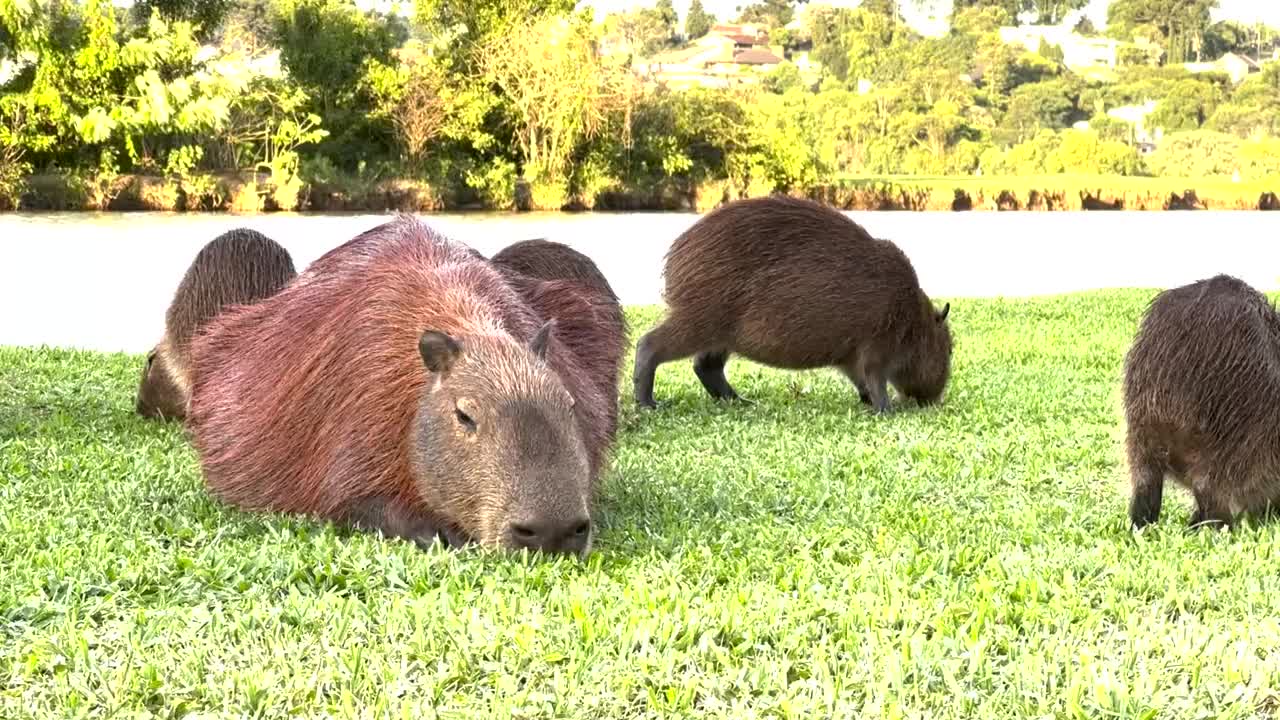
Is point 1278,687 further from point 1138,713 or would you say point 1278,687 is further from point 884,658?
point 884,658

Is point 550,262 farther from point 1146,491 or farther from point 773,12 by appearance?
point 773,12

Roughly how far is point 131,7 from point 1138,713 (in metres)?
33.1

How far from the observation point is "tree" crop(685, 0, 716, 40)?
343 ft

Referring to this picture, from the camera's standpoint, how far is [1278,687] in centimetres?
286

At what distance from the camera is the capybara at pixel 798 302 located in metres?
7.06

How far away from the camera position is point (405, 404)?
12.8ft

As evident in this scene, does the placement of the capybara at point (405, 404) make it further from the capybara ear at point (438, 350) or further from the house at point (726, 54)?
the house at point (726, 54)

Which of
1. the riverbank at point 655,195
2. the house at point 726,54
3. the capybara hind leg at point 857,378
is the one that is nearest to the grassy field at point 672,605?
the capybara hind leg at point 857,378

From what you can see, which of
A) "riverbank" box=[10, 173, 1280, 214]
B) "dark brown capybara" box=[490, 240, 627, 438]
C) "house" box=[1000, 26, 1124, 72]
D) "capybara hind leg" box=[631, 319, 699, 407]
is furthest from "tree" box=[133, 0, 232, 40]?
"house" box=[1000, 26, 1124, 72]

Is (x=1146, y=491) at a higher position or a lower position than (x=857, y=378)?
higher

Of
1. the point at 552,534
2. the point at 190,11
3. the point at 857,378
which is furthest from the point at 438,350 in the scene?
the point at 190,11

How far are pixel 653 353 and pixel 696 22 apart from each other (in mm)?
102441

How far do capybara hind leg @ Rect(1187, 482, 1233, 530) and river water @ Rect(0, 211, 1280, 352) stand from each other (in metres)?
3.69

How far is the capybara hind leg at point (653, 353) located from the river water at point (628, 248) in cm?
35
